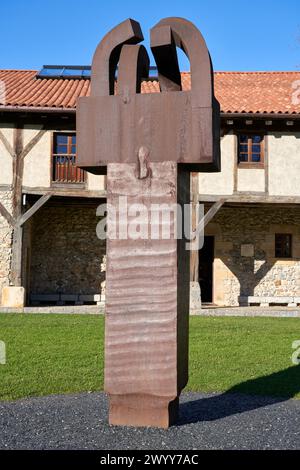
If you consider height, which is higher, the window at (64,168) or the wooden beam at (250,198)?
the window at (64,168)

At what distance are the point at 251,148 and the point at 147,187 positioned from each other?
9.85 meters

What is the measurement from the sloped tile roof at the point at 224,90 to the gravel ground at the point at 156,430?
9.17 meters

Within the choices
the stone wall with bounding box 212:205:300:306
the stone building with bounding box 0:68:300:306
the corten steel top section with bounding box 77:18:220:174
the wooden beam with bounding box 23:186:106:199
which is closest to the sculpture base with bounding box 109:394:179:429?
the corten steel top section with bounding box 77:18:220:174

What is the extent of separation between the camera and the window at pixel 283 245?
1462cm

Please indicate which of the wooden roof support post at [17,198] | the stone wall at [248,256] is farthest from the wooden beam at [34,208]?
the stone wall at [248,256]

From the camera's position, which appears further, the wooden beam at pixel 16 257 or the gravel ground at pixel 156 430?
the wooden beam at pixel 16 257

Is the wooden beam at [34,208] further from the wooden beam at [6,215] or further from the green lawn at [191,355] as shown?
the green lawn at [191,355]

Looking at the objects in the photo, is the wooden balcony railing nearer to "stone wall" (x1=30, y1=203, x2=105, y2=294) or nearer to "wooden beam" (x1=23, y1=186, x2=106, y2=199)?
"wooden beam" (x1=23, y1=186, x2=106, y2=199)

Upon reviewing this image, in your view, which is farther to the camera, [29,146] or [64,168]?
[64,168]

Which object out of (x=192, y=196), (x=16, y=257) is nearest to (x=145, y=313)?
(x=192, y=196)

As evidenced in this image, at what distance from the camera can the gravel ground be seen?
3.09 m

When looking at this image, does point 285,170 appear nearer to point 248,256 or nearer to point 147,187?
point 248,256

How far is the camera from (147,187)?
3.46 meters

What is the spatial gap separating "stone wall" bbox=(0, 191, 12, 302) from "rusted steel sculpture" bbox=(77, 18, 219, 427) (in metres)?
9.55
